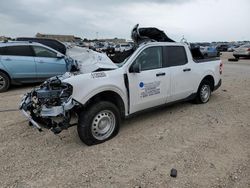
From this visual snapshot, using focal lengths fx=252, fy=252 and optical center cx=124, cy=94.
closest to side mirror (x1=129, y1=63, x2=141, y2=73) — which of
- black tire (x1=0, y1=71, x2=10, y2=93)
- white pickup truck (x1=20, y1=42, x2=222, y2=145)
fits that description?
white pickup truck (x1=20, y1=42, x2=222, y2=145)

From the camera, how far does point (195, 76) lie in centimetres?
618

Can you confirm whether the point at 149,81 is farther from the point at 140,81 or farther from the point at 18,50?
the point at 18,50

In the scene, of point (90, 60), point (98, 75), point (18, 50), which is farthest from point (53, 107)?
point (18, 50)

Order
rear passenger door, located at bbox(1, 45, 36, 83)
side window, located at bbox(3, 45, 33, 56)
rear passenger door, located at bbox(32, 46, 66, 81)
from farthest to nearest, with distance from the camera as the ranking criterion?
1. rear passenger door, located at bbox(32, 46, 66, 81)
2. side window, located at bbox(3, 45, 33, 56)
3. rear passenger door, located at bbox(1, 45, 36, 83)

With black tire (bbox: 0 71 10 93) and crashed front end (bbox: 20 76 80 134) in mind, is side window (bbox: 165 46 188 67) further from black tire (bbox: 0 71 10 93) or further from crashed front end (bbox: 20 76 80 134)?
black tire (bbox: 0 71 10 93)

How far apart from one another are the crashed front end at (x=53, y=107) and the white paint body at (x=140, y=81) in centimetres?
16

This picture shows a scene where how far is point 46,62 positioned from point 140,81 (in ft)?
18.4

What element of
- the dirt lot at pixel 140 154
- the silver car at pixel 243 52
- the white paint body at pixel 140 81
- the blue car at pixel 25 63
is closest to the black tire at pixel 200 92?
the white paint body at pixel 140 81

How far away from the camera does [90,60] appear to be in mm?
4816

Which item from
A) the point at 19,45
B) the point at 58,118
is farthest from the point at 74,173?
the point at 19,45

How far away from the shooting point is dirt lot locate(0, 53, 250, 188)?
10.8 feet

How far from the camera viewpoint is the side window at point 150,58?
493cm

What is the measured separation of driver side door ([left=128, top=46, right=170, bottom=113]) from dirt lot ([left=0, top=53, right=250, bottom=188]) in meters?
0.52

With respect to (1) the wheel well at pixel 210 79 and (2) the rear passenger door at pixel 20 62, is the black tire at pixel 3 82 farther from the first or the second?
(1) the wheel well at pixel 210 79
